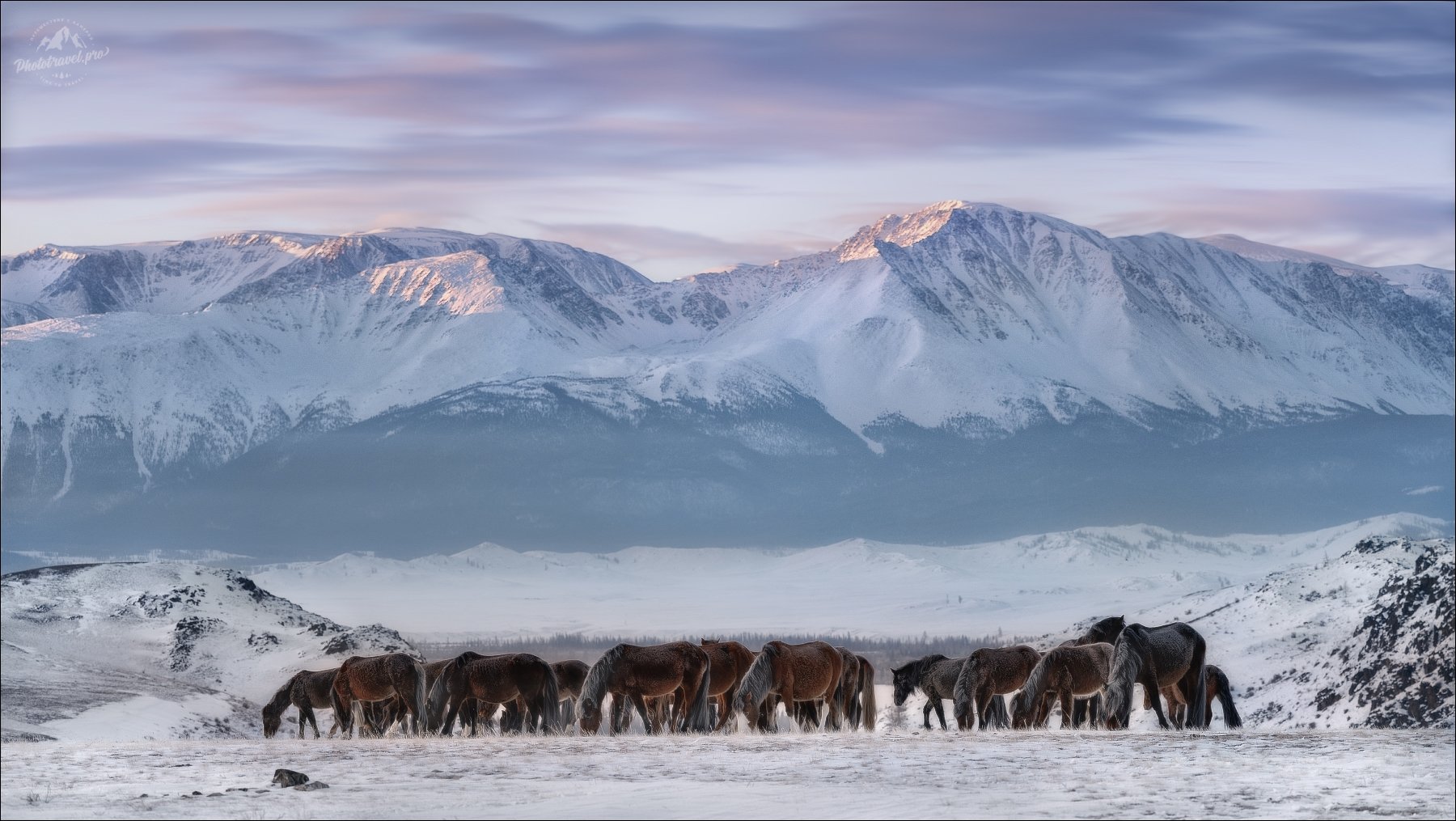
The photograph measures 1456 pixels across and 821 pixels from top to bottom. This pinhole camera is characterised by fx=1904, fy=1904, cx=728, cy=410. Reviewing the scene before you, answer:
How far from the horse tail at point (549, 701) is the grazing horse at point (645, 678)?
1135mm

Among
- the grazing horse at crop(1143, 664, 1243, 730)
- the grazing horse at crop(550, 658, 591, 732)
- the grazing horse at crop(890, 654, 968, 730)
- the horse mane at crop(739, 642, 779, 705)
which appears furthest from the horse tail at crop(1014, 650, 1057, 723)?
the grazing horse at crop(550, 658, 591, 732)

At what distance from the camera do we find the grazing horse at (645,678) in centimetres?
3712

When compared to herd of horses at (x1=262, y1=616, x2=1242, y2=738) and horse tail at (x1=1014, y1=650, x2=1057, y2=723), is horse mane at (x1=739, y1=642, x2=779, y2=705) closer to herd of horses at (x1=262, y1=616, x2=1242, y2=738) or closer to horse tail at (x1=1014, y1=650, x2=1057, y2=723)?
herd of horses at (x1=262, y1=616, x2=1242, y2=738)

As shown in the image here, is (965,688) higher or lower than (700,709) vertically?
higher

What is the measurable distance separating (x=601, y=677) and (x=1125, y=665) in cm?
1006

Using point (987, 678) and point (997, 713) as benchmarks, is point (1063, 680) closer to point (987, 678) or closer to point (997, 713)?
point (987, 678)

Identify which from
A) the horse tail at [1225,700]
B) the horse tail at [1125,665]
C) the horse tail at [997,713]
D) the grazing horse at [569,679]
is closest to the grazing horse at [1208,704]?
the horse tail at [1225,700]

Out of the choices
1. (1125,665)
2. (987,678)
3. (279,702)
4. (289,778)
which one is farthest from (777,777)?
(279,702)

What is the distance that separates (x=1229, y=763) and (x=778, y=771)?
6.57 m

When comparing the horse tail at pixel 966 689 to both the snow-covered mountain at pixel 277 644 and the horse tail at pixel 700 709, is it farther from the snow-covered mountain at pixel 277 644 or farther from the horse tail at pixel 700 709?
the snow-covered mountain at pixel 277 644

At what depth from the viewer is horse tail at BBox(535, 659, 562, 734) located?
38.5 m

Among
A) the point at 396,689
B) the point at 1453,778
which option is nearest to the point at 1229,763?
the point at 1453,778

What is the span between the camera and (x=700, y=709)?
38.2 m

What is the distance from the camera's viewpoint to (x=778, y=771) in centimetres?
2738
